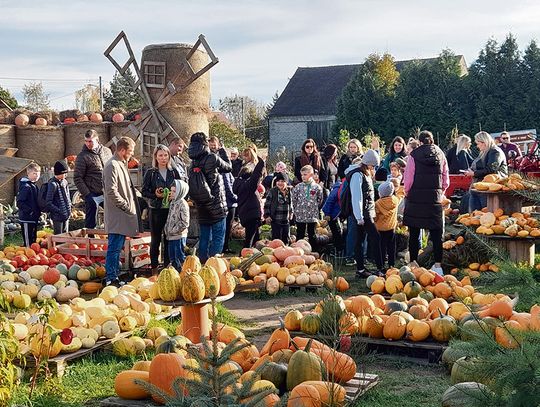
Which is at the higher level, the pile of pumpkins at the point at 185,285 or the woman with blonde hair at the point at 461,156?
the woman with blonde hair at the point at 461,156

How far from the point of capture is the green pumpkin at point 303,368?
418 centimetres

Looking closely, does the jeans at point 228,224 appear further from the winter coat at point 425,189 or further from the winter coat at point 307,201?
the winter coat at point 425,189

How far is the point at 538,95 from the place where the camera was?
A: 28.6 meters

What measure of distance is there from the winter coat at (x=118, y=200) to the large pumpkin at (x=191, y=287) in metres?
3.36

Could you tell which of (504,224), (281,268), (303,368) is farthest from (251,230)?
(303,368)

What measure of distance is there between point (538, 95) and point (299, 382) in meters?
27.2

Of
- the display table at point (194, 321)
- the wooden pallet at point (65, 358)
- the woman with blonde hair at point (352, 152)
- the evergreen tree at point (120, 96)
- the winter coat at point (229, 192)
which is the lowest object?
the wooden pallet at point (65, 358)

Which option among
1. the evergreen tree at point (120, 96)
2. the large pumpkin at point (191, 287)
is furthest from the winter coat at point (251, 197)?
the evergreen tree at point (120, 96)

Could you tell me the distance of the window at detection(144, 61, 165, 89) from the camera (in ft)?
56.5

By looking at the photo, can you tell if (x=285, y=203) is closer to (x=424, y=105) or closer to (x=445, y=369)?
(x=445, y=369)

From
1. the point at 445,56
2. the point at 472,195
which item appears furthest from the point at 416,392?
the point at 445,56

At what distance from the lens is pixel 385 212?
9477 mm

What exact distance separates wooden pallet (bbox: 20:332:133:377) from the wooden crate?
11.9 feet

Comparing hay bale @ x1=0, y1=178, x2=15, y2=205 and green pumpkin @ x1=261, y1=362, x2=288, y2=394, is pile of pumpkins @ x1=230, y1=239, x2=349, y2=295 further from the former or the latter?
hay bale @ x1=0, y1=178, x2=15, y2=205
